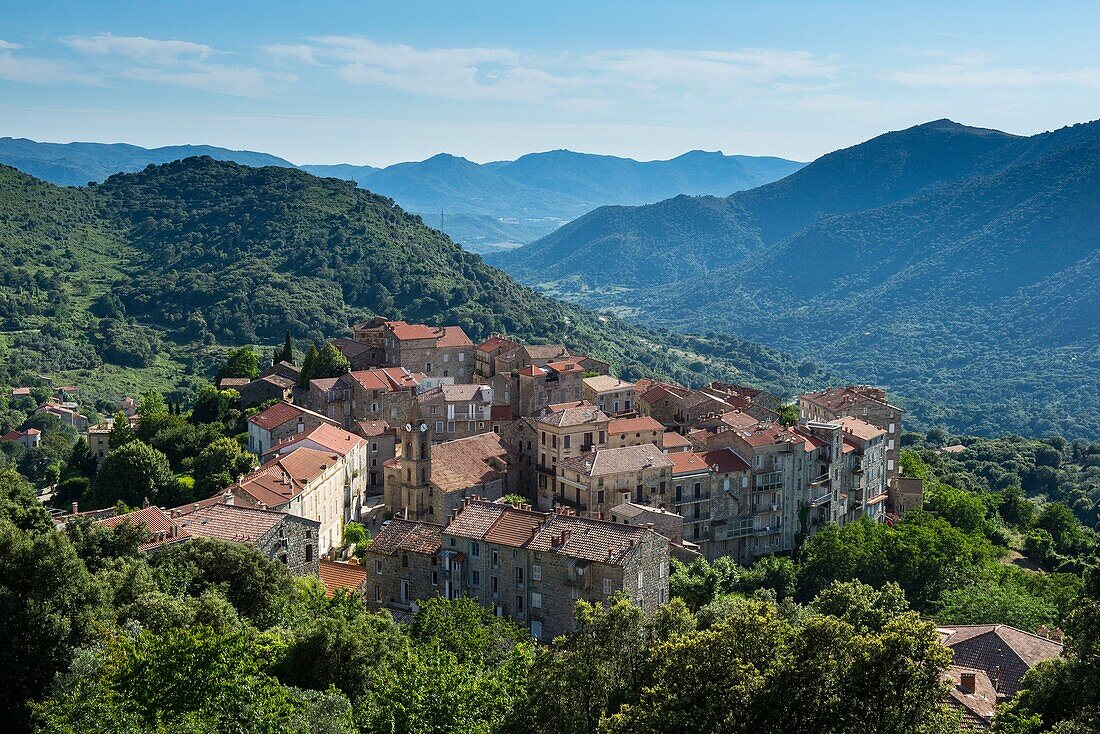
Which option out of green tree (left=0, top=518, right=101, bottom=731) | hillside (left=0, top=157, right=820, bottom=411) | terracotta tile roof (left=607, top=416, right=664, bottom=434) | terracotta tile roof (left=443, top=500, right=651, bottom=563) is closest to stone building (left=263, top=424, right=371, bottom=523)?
terracotta tile roof (left=443, top=500, right=651, bottom=563)

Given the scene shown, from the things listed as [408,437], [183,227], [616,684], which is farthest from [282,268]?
[616,684]

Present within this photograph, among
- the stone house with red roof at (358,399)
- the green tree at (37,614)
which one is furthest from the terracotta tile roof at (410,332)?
the green tree at (37,614)

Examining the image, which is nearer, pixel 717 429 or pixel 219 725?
pixel 219 725

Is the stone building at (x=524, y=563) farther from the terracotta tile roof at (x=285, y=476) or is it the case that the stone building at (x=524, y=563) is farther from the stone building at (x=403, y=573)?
the terracotta tile roof at (x=285, y=476)

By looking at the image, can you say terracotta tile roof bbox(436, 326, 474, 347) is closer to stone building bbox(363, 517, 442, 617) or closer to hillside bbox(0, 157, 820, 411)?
stone building bbox(363, 517, 442, 617)

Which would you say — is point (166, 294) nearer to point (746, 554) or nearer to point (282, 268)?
point (282, 268)

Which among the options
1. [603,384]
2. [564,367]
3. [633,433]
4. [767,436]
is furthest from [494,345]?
[767,436]
